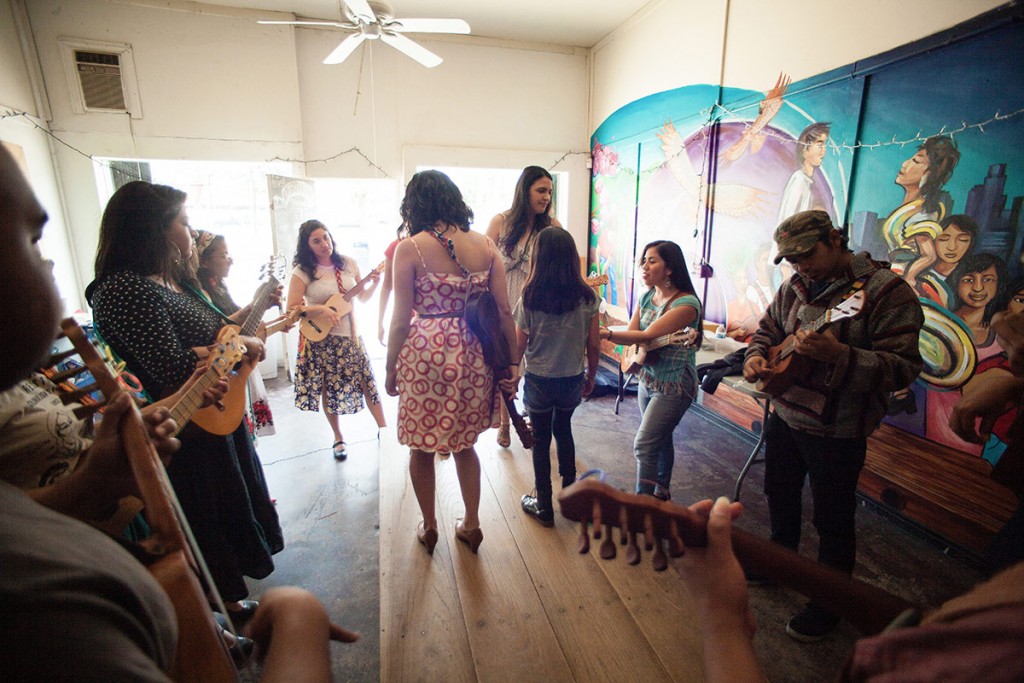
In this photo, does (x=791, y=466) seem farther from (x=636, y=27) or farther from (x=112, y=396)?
(x=636, y=27)

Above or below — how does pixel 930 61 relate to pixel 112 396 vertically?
above

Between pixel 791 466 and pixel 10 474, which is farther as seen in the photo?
pixel 791 466

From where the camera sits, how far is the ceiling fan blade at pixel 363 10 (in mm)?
2748

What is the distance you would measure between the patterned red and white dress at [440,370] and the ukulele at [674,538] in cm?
114

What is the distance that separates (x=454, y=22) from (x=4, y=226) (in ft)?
11.3

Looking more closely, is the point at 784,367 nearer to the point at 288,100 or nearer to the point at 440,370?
the point at 440,370

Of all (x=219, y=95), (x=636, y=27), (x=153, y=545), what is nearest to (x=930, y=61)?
(x=636, y=27)

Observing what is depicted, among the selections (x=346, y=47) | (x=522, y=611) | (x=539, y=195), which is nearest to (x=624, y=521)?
(x=522, y=611)

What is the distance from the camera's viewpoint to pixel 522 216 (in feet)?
9.02

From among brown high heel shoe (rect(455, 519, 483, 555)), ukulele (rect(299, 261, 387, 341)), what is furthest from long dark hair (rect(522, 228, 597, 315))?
ukulele (rect(299, 261, 387, 341))

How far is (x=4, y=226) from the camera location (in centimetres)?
39

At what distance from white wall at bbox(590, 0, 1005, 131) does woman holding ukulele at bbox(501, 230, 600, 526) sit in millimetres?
2100

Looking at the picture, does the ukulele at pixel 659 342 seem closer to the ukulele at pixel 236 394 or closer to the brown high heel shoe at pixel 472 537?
the brown high heel shoe at pixel 472 537

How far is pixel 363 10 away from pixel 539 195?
167cm
